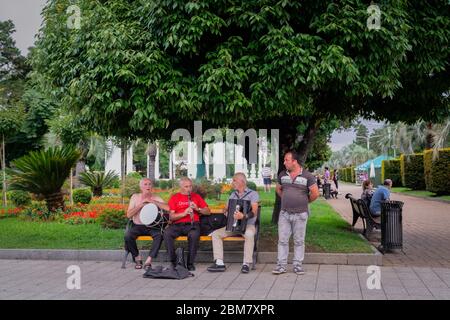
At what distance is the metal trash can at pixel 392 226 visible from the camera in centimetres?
980

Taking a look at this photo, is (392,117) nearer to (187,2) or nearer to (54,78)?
(187,2)

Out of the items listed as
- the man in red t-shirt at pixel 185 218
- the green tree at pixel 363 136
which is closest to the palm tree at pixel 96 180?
the man in red t-shirt at pixel 185 218

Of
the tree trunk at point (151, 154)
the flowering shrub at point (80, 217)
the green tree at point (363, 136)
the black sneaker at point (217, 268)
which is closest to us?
the black sneaker at point (217, 268)

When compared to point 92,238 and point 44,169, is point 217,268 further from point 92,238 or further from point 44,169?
point 44,169

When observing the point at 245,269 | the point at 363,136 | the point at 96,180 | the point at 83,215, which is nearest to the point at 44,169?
the point at 83,215

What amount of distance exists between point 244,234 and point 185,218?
98 centimetres

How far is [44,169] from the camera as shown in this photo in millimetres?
14141

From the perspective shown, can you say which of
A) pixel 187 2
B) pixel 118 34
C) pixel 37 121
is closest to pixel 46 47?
pixel 118 34

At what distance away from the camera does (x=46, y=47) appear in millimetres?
10109

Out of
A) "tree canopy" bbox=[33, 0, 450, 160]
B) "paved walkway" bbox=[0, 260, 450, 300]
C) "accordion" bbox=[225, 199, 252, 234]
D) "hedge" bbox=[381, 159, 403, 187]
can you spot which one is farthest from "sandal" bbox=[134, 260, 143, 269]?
"hedge" bbox=[381, 159, 403, 187]

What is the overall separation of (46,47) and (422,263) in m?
7.57

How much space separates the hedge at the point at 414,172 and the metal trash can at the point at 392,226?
2946cm

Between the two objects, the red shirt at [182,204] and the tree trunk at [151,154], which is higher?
the tree trunk at [151,154]

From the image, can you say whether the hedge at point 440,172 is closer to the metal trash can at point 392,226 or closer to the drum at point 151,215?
the metal trash can at point 392,226
